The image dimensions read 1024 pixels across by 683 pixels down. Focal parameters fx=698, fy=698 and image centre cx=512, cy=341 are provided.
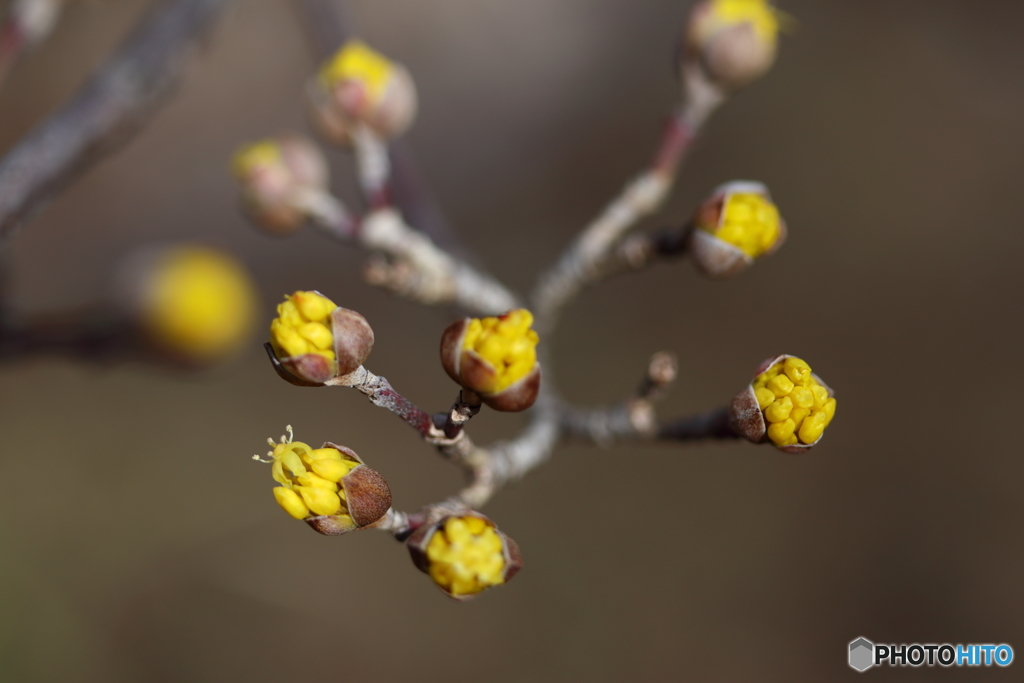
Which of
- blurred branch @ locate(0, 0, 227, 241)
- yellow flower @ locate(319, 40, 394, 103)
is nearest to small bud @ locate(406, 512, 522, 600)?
blurred branch @ locate(0, 0, 227, 241)

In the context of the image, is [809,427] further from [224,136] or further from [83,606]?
[224,136]

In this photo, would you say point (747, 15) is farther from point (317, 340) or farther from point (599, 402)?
point (599, 402)

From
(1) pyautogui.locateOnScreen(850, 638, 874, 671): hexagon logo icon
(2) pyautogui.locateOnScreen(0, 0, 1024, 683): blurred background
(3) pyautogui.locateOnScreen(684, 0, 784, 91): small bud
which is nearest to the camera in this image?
(3) pyautogui.locateOnScreen(684, 0, 784, 91): small bud

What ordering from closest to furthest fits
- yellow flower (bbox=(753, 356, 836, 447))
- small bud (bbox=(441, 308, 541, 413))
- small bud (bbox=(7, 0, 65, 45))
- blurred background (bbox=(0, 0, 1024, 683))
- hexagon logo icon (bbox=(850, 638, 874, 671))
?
small bud (bbox=(441, 308, 541, 413)), yellow flower (bbox=(753, 356, 836, 447)), small bud (bbox=(7, 0, 65, 45)), hexagon logo icon (bbox=(850, 638, 874, 671)), blurred background (bbox=(0, 0, 1024, 683))

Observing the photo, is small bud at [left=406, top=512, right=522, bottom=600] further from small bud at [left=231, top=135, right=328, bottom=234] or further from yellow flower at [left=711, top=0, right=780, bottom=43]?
yellow flower at [left=711, top=0, right=780, bottom=43]

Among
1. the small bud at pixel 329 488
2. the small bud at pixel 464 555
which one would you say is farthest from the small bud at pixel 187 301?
the small bud at pixel 464 555

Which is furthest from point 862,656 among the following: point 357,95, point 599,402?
point 357,95

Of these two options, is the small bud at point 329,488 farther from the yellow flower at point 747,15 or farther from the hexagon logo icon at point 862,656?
the hexagon logo icon at point 862,656
